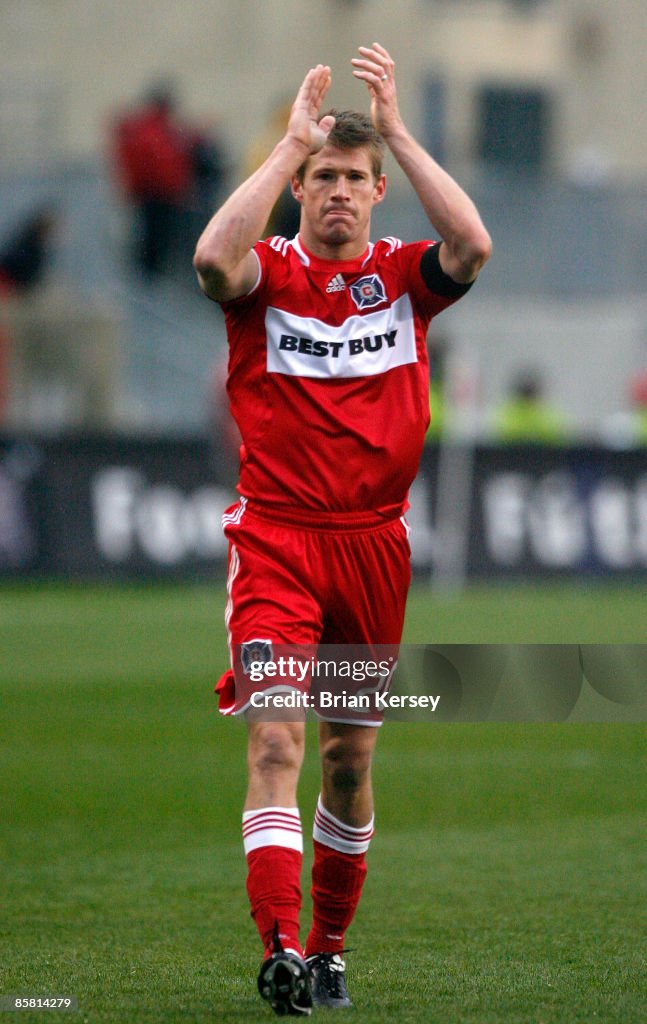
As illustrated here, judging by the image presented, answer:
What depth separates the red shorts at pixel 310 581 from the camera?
5.42m

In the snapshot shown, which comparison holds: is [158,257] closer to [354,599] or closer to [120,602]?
[120,602]

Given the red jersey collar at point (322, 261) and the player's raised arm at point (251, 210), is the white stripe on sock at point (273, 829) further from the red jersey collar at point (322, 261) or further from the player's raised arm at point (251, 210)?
the red jersey collar at point (322, 261)

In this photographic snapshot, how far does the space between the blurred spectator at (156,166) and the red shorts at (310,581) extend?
668 inches

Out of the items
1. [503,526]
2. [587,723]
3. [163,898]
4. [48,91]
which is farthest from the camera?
[48,91]

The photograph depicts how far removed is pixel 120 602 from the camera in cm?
1839

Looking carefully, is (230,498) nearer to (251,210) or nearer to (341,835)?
(341,835)

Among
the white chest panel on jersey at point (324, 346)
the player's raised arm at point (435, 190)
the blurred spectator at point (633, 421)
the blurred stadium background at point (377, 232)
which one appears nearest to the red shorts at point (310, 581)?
the white chest panel on jersey at point (324, 346)

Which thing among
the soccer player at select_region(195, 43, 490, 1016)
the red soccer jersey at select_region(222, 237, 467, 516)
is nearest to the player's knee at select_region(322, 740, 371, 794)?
the soccer player at select_region(195, 43, 490, 1016)

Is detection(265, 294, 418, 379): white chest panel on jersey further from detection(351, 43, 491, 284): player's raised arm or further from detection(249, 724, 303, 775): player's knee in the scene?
detection(249, 724, 303, 775): player's knee

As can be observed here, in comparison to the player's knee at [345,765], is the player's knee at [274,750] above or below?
above

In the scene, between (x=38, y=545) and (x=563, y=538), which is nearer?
Result: (x=38, y=545)

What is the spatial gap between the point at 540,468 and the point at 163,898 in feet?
47.8

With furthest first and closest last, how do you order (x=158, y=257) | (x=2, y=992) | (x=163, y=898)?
1. (x=158, y=257)
2. (x=163, y=898)
3. (x=2, y=992)

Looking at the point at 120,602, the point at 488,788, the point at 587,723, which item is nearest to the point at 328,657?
the point at 488,788
